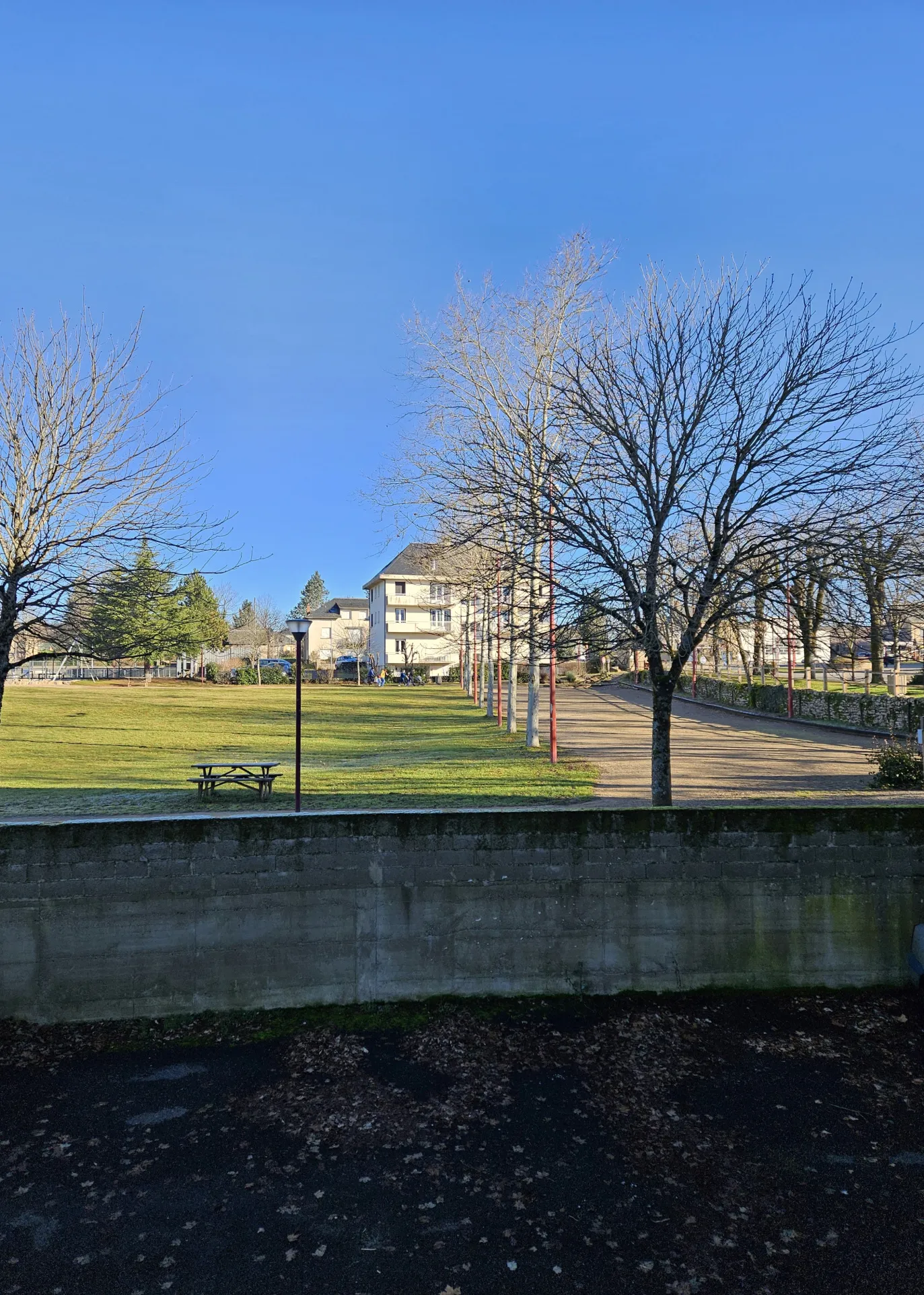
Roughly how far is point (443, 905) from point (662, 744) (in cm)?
422

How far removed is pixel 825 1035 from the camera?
6785 millimetres

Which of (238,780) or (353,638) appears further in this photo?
(353,638)

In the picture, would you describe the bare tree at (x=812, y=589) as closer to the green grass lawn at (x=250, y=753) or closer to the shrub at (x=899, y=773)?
the shrub at (x=899, y=773)

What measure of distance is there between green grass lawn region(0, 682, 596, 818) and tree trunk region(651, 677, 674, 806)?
8.94ft

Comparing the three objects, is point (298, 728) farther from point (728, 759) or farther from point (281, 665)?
point (281, 665)

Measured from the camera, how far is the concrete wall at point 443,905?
23.2 ft

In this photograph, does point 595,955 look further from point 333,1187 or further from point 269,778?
point 269,778

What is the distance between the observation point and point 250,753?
2153 centimetres

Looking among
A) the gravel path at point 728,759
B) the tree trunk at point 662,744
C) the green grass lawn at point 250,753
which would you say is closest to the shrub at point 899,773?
the gravel path at point 728,759

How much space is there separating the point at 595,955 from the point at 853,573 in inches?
226

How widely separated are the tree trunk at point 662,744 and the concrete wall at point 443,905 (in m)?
2.45

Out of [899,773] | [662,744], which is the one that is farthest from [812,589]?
[899,773]

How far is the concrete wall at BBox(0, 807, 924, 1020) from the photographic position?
7070mm

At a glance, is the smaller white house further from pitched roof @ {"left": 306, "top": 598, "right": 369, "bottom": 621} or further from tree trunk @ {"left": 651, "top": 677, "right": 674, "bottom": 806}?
tree trunk @ {"left": 651, "top": 677, "right": 674, "bottom": 806}
